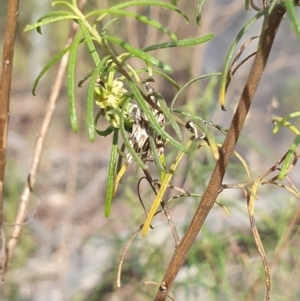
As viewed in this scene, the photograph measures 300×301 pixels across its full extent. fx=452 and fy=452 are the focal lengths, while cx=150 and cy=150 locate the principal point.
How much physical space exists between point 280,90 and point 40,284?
977 mm

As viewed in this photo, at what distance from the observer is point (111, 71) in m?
0.26

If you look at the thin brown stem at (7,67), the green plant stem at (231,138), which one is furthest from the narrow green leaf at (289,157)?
the thin brown stem at (7,67)

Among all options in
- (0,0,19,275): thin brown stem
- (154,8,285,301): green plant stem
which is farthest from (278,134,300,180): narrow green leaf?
(0,0,19,275): thin brown stem

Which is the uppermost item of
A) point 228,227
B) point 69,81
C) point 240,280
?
point 69,81

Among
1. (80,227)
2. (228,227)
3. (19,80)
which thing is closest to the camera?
(228,227)

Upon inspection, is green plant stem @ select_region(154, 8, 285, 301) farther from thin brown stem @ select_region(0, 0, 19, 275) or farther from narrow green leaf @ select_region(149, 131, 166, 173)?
thin brown stem @ select_region(0, 0, 19, 275)

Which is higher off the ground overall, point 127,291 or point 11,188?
point 11,188

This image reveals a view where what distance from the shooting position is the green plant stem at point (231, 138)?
0.22m

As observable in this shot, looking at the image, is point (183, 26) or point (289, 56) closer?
point (289, 56)

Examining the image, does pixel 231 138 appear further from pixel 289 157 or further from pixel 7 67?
pixel 7 67

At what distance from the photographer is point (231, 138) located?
246 millimetres

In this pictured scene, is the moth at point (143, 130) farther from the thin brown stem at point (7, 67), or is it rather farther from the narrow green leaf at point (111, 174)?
the thin brown stem at point (7, 67)

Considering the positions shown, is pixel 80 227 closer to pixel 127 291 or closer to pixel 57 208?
pixel 57 208

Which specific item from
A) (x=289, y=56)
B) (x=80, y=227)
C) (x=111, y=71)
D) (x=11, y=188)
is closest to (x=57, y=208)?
(x=80, y=227)
